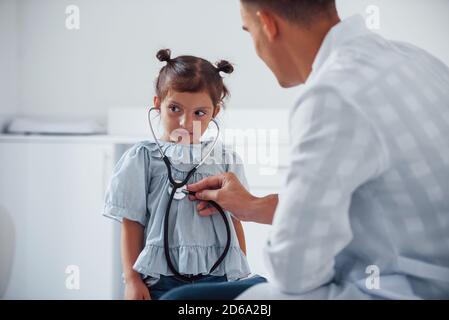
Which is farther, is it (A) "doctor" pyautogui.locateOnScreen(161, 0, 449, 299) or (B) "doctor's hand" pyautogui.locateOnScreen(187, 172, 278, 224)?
(B) "doctor's hand" pyautogui.locateOnScreen(187, 172, 278, 224)

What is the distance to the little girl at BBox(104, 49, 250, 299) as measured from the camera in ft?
3.52

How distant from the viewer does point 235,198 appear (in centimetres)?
104

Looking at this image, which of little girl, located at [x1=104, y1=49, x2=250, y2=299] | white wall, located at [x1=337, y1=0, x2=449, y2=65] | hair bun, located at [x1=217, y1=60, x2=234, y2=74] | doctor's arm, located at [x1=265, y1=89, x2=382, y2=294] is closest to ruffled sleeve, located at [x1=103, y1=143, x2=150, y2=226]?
little girl, located at [x1=104, y1=49, x2=250, y2=299]

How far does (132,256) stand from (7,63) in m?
0.62

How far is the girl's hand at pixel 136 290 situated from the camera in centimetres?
105

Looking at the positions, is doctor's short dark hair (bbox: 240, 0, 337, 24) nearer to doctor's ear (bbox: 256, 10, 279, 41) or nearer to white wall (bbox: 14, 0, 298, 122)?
doctor's ear (bbox: 256, 10, 279, 41)

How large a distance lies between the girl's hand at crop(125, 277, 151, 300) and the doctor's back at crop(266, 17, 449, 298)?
1.40 feet

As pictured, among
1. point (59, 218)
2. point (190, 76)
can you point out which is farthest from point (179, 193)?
point (59, 218)

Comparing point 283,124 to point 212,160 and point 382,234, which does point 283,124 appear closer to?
point 212,160

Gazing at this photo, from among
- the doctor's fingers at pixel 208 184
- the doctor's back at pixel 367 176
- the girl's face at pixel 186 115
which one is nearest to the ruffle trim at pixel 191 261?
the doctor's fingers at pixel 208 184

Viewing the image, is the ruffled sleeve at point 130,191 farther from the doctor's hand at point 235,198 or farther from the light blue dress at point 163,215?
the doctor's hand at point 235,198

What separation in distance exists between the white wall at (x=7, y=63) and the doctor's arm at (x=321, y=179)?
35.7 inches

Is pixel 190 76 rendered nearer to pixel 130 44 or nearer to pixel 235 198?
pixel 235 198
